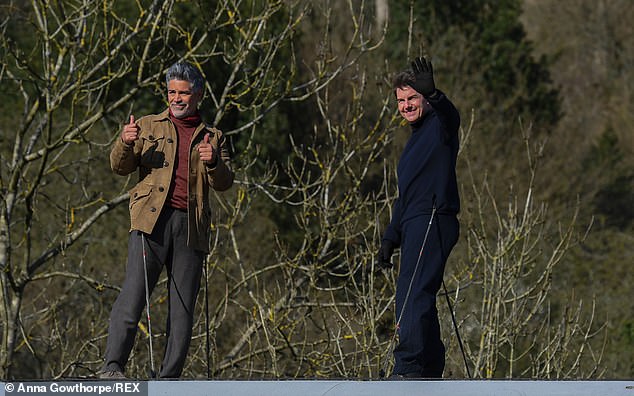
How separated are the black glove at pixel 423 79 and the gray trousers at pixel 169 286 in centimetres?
110

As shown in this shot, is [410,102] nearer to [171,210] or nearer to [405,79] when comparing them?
[405,79]

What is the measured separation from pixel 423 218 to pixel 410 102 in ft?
1.60

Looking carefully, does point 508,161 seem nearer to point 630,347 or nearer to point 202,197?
point 630,347

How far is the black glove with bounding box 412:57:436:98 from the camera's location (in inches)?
202

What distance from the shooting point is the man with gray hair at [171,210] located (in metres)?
5.21

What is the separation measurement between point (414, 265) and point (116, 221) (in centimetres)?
1049

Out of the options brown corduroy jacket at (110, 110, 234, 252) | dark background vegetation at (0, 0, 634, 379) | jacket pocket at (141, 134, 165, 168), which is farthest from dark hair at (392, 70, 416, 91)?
dark background vegetation at (0, 0, 634, 379)

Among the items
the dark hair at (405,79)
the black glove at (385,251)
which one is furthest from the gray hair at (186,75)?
the black glove at (385,251)

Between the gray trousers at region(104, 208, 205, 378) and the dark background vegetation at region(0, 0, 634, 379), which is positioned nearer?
the gray trousers at region(104, 208, 205, 378)

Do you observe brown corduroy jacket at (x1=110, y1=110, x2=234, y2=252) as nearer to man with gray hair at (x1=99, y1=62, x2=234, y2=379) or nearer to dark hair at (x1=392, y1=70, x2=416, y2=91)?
man with gray hair at (x1=99, y1=62, x2=234, y2=379)

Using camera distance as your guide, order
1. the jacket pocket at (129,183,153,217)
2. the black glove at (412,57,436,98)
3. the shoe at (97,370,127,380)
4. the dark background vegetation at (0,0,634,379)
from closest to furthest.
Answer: the shoe at (97,370,127,380) < the black glove at (412,57,436,98) < the jacket pocket at (129,183,153,217) < the dark background vegetation at (0,0,634,379)

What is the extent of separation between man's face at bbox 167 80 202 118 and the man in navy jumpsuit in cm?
85

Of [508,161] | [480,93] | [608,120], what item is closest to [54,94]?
[508,161]

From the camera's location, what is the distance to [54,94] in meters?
10.6
